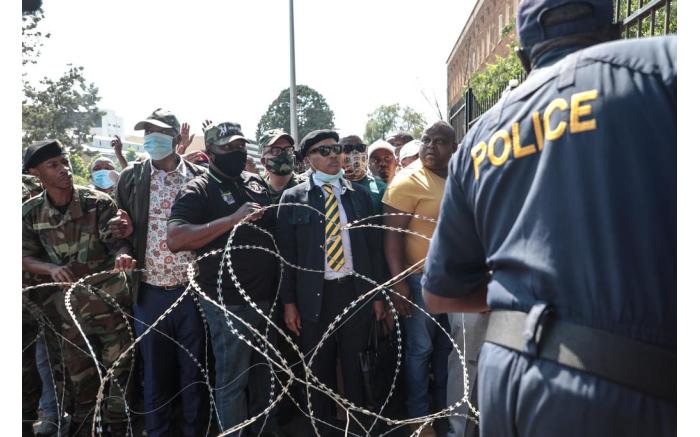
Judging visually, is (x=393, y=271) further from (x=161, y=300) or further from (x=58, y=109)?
(x=58, y=109)

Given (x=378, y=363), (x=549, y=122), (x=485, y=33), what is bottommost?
(x=378, y=363)

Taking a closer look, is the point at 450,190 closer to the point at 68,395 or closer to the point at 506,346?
the point at 506,346

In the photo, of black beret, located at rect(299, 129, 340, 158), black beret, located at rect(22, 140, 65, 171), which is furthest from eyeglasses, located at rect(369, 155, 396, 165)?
black beret, located at rect(22, 140, 65, 171)

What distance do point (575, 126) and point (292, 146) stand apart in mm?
3655

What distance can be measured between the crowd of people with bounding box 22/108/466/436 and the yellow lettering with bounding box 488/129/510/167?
230 cm

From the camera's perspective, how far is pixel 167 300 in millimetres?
4125

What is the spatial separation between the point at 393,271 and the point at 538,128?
9.03 feet

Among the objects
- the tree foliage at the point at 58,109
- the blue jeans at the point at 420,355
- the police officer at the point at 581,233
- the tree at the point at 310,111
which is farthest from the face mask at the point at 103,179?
the tree at the point at 310,111

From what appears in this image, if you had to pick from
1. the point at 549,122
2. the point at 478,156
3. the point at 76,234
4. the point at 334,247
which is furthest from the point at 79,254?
the point at 549,122

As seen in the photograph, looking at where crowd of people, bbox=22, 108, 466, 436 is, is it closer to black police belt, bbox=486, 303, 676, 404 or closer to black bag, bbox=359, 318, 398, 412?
black bag, bbox=359, 318, 398, 412

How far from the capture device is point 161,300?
412cm

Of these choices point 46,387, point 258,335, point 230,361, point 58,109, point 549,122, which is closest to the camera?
point 549,122

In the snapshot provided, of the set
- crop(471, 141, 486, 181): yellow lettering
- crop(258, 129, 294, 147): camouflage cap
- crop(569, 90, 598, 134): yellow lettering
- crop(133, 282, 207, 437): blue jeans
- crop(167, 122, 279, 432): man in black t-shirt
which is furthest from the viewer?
crop(258, 129, 294, 147): camouflage cap

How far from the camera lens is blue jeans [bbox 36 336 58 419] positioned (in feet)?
15.2
